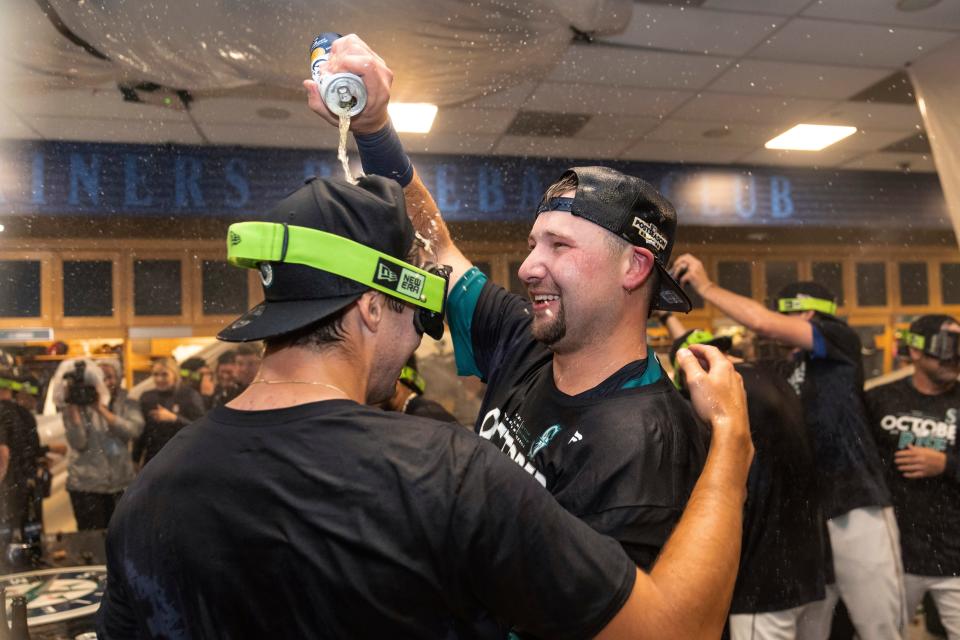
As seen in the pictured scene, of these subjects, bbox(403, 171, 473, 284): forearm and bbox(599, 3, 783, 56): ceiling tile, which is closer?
bbox(403, 171, 473, 284): forearm

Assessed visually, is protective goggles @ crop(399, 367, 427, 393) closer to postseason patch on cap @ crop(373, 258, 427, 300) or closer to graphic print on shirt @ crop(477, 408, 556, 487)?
graphic print on shirt @ crop(477, 408, 556, 487)

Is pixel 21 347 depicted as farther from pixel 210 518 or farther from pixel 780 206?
pixel 780 206

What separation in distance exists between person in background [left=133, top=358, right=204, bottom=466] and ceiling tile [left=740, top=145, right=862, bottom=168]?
357cm

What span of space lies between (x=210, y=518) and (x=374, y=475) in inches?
5.9

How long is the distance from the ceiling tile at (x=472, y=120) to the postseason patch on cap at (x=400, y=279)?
9.61ft

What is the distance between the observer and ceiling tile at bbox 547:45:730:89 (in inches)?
122

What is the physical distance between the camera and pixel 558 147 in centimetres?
429

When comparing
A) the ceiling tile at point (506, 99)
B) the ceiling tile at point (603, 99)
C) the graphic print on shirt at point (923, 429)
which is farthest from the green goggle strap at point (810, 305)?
the ceiling tile at point (506, 99)

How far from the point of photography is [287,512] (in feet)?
2.09

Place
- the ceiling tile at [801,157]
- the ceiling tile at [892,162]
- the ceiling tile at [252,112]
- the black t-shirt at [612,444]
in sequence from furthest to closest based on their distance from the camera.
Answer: the ceiling tile at [892,162], the ceiling tile at [801,157], the ceiling tile at [252,112], the black t-shirt at [612,444]

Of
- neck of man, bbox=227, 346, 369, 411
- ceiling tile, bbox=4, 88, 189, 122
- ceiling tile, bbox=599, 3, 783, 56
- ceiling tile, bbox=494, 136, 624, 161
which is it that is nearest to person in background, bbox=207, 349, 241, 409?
ceiling tile, bbox=4, 88, 189, 122

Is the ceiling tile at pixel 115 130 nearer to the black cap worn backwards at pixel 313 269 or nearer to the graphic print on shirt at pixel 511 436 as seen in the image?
the graphic print on shirt at pixel 511 436

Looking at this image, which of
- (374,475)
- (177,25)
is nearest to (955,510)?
(374,475)

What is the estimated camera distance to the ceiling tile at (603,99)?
3.46 m
